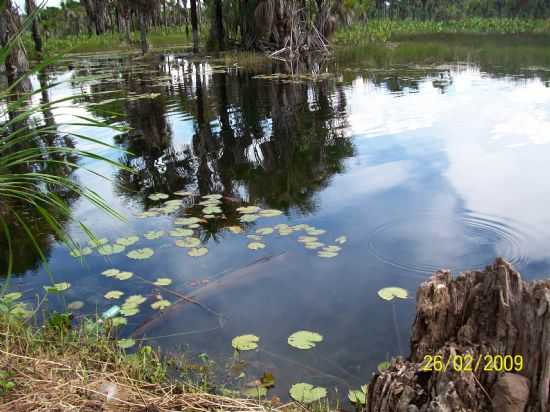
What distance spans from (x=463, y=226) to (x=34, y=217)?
14.9ft

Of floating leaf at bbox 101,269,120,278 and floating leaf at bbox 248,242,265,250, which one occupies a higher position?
floating leaf at bbox 248,242,265,250

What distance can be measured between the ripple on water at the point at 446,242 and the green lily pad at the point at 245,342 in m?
1.56

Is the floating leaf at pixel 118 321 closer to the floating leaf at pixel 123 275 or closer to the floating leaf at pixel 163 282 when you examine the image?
the floating leaf at pixel 163 282

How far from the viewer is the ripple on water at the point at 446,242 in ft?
14.6

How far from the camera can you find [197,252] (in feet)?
15.6

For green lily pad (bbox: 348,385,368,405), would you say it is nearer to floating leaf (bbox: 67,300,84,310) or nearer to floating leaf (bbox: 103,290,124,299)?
floating leaf (bbox: 103,290,124,299)

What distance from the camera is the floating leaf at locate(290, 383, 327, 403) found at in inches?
113

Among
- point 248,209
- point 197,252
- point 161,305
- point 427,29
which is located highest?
point 427,29

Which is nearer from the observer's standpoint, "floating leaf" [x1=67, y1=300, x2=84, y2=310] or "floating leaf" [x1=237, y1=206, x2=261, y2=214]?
"floating leaf" [x1=67, y1=300, x2=84, y2=310]

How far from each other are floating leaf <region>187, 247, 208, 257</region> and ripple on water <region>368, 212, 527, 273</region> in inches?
59.7

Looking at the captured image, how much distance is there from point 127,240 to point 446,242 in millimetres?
3016

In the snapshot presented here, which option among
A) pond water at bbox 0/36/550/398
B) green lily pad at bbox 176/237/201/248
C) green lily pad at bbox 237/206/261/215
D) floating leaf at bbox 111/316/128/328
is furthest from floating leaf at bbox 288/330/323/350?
green lily pad at bbox 237/206/261/215

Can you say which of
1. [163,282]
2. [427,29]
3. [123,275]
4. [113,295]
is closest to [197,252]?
[163,282]

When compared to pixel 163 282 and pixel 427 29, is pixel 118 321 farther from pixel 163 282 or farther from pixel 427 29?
pixel 427 29
